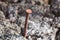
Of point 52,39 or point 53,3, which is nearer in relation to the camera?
point 52,39

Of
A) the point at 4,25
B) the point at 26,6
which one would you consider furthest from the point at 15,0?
the point at 4,25

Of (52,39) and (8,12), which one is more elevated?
(8,12)

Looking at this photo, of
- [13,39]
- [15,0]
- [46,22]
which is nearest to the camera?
[13,39]

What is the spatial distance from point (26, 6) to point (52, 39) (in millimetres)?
310

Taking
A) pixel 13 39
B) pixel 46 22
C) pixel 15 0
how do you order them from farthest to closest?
1. pixel 15 0
2. pixel 46 22
3. pixel 13 39

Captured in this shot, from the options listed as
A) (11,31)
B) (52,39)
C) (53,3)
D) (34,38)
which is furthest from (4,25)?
(53,3)

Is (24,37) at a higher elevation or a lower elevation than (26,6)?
lower

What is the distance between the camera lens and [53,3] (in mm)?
1227

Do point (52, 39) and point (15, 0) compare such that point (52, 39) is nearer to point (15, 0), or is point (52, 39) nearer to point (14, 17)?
point (14, 17)

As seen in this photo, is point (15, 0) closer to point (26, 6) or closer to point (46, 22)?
point (26, 6)

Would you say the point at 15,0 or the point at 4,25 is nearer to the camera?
the point at 4,25

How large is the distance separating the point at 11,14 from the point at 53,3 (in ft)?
1.08

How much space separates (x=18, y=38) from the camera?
3.16 ft

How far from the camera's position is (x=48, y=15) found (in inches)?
45.0
